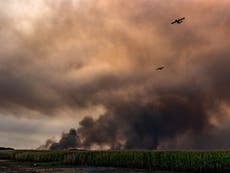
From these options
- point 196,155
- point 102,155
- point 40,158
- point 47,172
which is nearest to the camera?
A: point 47,172

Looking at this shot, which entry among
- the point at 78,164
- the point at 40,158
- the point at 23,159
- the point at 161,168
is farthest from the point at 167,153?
the point at 23,159

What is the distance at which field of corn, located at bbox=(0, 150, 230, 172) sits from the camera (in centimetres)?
5838

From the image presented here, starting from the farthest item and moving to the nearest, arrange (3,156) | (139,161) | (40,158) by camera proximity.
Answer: (3,156)
(40,158)
(139,161)

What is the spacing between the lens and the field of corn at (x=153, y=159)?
58375 mm

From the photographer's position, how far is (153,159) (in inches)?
2571

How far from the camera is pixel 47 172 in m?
56.7

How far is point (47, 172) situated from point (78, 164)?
20.9 metres

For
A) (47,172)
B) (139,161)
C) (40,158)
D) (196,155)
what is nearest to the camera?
(47,172)

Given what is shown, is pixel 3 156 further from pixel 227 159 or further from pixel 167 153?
pixel 227 159

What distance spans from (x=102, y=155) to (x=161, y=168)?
46.7 ft

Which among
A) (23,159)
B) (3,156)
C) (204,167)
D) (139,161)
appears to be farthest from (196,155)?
(3,156)

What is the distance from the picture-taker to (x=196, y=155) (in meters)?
60.6

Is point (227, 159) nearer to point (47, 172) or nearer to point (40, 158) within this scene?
point (47, 172)

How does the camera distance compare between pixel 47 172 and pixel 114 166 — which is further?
pixel 114 166
